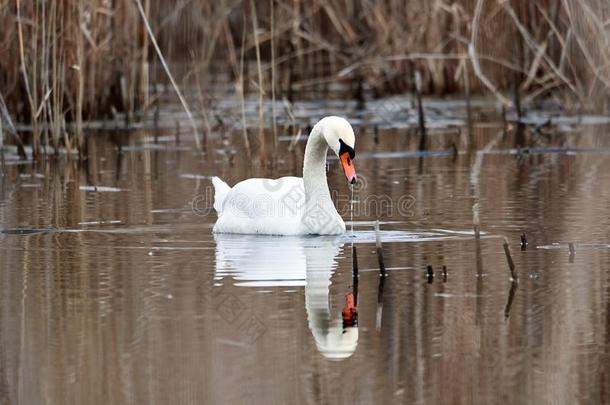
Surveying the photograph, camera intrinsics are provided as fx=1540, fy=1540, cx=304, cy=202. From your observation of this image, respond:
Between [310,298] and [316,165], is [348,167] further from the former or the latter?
[310,298]

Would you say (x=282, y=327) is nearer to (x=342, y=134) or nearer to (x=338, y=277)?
(x=338, y=277)

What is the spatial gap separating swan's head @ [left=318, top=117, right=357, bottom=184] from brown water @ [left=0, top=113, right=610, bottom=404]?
46 cm

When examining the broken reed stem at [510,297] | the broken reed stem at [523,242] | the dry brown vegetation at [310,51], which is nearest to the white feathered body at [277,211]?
the broken reed stem at [523,242]

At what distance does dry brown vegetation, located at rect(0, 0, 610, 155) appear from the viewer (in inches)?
522

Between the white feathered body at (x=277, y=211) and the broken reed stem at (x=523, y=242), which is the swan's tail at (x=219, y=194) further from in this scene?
the broken reed stem at (x=523, y=242)

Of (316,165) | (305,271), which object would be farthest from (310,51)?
(305,271)

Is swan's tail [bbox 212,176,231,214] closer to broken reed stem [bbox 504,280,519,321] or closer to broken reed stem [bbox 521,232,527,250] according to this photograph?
broken reed stem [bbox 521,232,527,250]

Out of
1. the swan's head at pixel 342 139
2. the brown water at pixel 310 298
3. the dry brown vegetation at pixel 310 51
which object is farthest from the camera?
the dry brown vegetation at pixel 310 51

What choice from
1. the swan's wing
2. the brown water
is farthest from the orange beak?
the swan's wing

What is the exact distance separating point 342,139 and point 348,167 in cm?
24

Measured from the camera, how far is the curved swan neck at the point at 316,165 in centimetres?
930

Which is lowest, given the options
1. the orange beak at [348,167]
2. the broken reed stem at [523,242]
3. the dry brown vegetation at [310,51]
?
the broken reed stem at [523,242]

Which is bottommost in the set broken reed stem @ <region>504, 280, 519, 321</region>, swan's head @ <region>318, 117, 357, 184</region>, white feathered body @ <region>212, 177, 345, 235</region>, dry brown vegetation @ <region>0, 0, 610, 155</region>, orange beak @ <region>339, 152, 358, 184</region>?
broken reed stem @ <region>504, 280, 519, 321</region>

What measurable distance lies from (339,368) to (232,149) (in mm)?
9029
